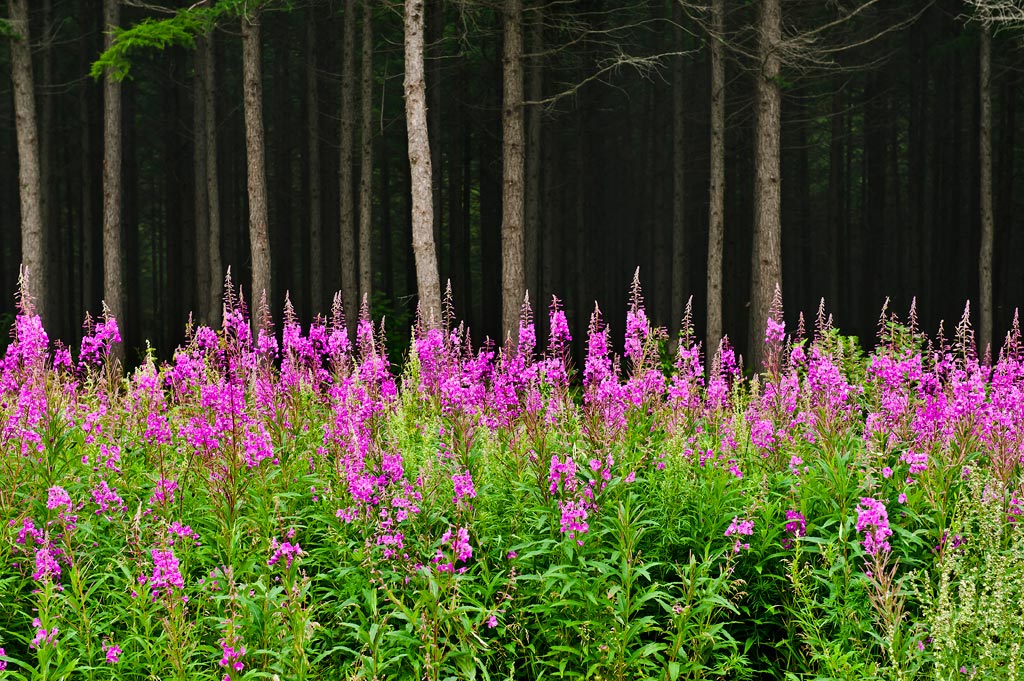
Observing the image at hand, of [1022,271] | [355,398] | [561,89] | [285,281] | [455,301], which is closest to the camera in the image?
[355,398]

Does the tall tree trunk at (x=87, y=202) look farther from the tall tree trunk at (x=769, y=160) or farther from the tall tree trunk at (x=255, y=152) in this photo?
the tall tree trunk at (x=769, y=160)

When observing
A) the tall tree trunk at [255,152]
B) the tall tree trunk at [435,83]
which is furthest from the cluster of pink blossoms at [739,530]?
the tall tree trunk at [435,83]

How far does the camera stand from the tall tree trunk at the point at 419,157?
12641 mm

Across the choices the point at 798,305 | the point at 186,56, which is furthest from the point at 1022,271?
the point at 186,56

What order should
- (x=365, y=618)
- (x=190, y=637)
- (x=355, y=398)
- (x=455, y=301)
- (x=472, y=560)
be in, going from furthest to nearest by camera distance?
(x=455, y=301) → (x=355, y=398) → (x=472, y=560) → (x=365, y=618) → (x=190, y=637)

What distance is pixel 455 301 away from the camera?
1246 inches

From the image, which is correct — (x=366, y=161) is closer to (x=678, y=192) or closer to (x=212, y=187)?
(x=212, y=187)

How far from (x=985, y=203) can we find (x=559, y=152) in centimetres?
1690

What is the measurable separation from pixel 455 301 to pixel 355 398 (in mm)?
25940

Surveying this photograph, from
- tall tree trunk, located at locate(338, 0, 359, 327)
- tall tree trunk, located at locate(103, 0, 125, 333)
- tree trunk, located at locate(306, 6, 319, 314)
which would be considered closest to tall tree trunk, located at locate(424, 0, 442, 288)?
tall tree trunk, located at locate(338, 0, 359, 327)

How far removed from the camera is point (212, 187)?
23.5m

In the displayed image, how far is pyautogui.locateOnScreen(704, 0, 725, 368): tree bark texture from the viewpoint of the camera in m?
19.1

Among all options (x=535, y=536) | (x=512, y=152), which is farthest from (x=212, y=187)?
(x=535, y=536)

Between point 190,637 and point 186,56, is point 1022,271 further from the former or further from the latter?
point 190,637
